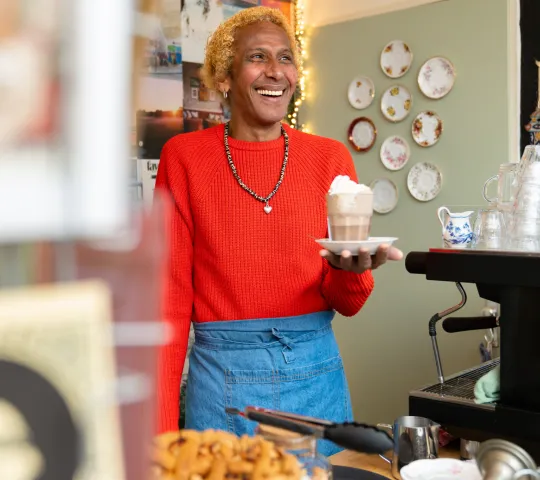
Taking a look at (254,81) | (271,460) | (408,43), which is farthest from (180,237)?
(408,43)

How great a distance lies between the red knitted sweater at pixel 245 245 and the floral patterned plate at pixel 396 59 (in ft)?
6.04

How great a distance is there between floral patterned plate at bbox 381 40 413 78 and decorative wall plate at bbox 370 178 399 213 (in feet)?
1.88

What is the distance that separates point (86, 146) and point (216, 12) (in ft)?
11.5

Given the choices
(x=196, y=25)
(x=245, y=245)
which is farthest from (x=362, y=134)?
(x=245, y=245)

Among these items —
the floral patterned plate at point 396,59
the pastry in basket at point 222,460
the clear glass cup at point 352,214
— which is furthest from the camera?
the floral patterned plate at point 396,59

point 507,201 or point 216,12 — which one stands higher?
point 216,12

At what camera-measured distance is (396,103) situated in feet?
11.8

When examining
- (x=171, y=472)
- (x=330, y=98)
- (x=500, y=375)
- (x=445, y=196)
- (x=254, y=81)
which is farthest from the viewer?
(x=330, y=98)

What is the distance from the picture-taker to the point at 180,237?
1.85 metres

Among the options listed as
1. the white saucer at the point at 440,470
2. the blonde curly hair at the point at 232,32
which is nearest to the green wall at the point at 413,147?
the blonde curly hair at the point at 232,32

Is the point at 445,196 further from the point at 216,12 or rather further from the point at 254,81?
the point at 254,81

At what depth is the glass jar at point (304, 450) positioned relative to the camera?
2.89 feet

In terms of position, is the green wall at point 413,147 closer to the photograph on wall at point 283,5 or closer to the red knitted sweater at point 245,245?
the photograph on wall at point 283,5

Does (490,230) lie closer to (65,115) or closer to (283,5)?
(65,115)
